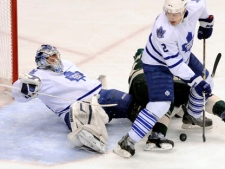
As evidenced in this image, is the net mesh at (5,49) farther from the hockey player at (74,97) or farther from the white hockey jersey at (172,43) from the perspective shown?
the white hockey jersey at (172,43)

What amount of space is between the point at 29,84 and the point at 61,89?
0.74ft

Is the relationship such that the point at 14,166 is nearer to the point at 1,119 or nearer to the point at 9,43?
the point at 1,119

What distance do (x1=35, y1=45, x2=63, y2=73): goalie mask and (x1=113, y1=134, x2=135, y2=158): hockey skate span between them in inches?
21.5

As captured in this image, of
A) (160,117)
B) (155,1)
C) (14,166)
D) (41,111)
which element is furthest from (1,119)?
(155,1)

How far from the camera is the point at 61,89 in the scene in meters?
4.45

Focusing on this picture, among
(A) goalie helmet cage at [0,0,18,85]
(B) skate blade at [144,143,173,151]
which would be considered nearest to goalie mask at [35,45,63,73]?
(A) goalie helmet cage at [0,0,18,85]

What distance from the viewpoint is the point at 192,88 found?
14.4 feet

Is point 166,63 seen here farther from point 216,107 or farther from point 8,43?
point 8,43

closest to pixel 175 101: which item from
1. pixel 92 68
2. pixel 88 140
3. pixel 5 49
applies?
pixel 88 140

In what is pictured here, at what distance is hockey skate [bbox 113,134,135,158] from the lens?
4191 millimetres

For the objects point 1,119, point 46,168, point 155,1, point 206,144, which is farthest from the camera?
point 155,1

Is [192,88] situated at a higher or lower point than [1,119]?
higher

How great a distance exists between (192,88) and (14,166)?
1.01 meters

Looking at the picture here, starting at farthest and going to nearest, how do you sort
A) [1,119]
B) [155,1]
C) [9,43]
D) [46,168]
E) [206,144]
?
[155,1] < [9,43] < [1,119] < [206,144] < [46,168]
